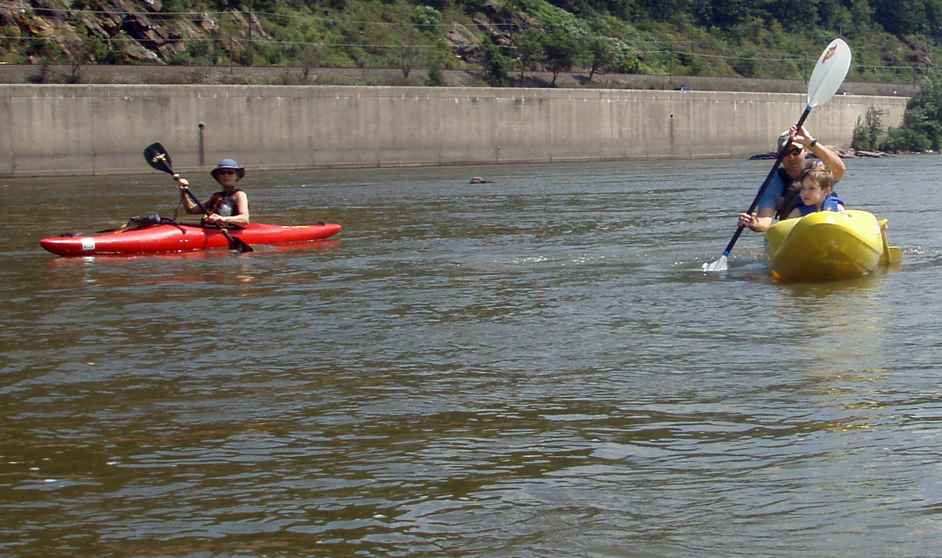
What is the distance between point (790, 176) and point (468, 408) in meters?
6.25

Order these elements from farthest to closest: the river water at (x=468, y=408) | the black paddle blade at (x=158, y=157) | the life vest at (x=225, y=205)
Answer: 1. the black paddle blade at (x=158, y=157)
2. the life vest at (x=225, y=205)
3. the river water at (x=468, y=408)

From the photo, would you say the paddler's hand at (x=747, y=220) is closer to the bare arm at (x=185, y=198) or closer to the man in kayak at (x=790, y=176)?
the man in kayak at (x=790, y=176)

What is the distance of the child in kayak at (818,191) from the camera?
11.2 metres

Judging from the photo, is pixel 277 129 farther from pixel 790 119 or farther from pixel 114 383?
pixel 114 383

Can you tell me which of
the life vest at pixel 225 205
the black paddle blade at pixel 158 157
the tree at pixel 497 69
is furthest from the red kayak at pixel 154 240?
the tree at pixel 497 69

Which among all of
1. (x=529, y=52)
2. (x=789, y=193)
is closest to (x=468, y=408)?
(x=789, y=193)

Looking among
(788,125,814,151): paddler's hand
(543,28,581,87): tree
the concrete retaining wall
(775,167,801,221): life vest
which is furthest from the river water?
(543,28,581,87): tree

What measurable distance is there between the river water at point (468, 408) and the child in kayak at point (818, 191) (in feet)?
2.28

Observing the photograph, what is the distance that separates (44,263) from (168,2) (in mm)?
33635

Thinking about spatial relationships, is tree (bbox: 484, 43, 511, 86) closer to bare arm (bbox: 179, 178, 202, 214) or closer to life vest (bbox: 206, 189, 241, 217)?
bare arm (bbox: 179, 178, 202, 214)

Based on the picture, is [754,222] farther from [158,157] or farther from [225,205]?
[158,157]

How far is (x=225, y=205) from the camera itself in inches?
575

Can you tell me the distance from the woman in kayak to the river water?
46.7 inches

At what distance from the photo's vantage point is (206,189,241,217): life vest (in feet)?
47.7
